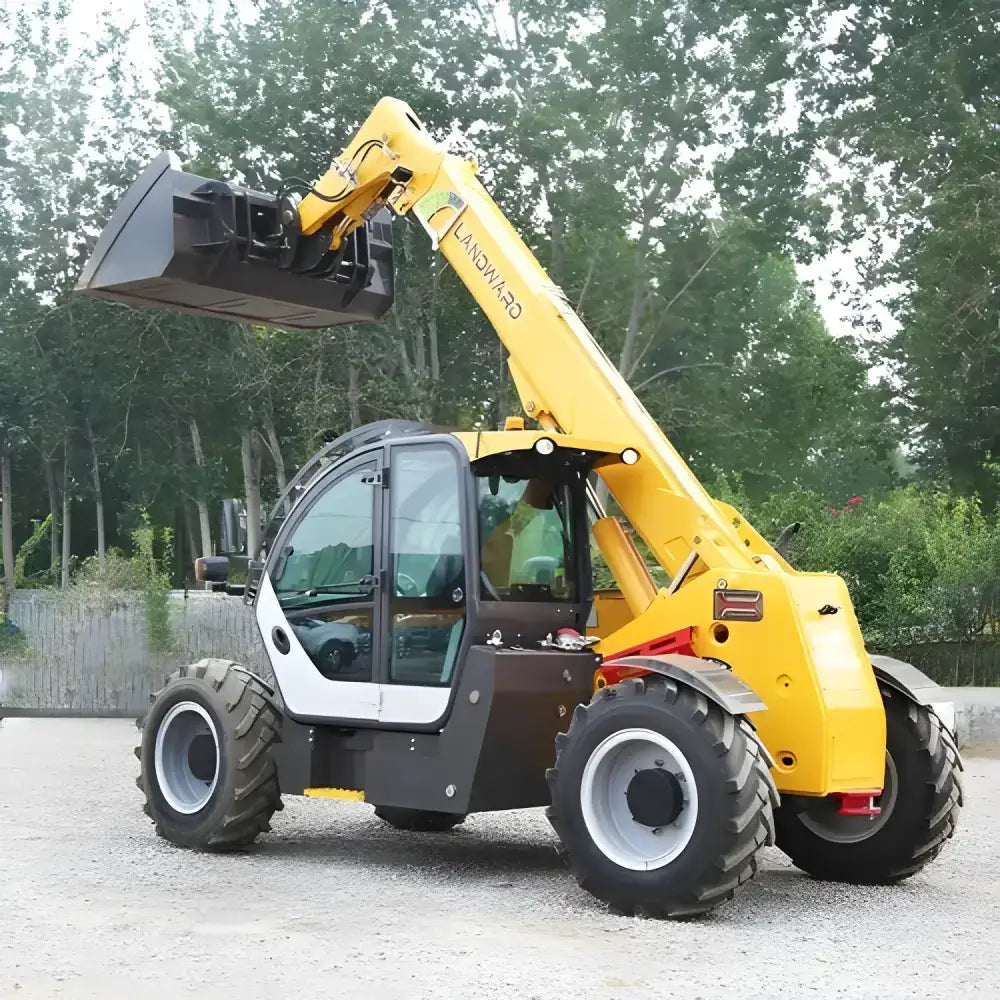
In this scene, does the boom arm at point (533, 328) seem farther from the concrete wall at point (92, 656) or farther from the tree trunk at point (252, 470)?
the tree trunk at point (252, 470)

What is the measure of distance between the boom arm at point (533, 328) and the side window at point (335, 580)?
1.10 meters

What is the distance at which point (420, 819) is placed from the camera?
9.40 meters

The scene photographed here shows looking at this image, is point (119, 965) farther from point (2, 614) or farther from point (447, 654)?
point (2, 614)

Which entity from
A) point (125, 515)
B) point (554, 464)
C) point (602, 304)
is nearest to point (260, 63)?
point (602, 304)

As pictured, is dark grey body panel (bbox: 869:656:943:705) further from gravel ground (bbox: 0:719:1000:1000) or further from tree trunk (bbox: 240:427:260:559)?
tree trunk (bbox: 240:427:260:559)

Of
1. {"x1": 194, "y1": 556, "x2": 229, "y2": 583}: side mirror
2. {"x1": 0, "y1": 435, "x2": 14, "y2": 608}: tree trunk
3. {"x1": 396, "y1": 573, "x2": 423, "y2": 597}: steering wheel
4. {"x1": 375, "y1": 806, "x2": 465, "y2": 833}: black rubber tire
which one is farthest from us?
{"x1": 0, "y1": 435, "x2": 14, "y2": 608}: tree trunk

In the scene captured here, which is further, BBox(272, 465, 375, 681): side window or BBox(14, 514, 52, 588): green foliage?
BBox(14, 514, 52, 588): green foliage

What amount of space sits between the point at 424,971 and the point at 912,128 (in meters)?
19.2

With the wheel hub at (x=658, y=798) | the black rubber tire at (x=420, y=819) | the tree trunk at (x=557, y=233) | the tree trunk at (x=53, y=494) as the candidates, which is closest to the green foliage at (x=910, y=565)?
the tree trunk at (x=557, y=233)

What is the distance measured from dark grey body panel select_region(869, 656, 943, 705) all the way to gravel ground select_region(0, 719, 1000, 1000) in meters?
0.93

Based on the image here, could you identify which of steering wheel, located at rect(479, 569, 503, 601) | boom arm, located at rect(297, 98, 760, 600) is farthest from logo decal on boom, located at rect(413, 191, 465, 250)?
Answer: steering wheel, located at rect(479, 569, 503, 601)

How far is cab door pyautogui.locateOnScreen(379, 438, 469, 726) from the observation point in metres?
7.68

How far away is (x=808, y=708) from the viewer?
678 centimetres

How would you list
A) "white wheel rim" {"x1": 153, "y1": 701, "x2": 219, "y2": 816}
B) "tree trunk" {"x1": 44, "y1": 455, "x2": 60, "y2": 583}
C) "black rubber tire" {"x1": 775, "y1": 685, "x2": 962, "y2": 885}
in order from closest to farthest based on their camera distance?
"black rubber tire" {"x1": 775, "y1": 685, "x2": 962, "y2": 885}, "white wheel rim" {"x1": 153, "y1": 701, "x2": 219, "y2": 816}, "tree trunk" {"x1": 44, "y1": 455, "x2": 60, "y2": 583}
